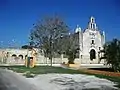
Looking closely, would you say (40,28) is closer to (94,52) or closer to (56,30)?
(56,30)

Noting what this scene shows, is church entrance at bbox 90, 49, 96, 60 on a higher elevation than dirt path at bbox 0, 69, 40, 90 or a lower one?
higher

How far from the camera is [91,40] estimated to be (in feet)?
235

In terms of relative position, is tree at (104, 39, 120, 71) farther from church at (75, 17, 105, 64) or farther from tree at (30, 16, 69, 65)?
church at (75, 17, 105, 64)

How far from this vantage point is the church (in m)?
69.6

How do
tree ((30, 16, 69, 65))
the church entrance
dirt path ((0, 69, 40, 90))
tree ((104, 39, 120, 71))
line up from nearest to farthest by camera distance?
dirt path ((0, 69, 40, 90)) → tree ((104, 39, 120, 71)) → tree ((30, 16, 69, 65)) → the church entrance

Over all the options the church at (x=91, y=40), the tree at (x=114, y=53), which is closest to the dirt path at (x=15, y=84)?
the tree at (x=114, y=53)

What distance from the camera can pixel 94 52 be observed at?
232 ft

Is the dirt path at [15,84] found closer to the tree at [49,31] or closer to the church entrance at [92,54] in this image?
the tree at [49,31]

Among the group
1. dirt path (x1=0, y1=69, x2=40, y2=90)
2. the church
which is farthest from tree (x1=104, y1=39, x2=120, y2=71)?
the church

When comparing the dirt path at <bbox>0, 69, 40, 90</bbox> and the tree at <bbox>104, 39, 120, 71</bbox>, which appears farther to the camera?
the tree at <bbox>104, 39, 120, 71</bbox>

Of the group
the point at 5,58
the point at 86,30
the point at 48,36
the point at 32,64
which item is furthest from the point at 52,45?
the point at 86,30

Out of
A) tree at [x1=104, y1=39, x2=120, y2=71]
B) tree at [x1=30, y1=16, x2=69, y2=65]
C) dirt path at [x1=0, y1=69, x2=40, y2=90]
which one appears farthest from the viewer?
tree at [x1=30, y1=16, x2=69, y2=65]

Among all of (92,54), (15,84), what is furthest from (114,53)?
(92,54)

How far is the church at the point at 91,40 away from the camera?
69625mm
